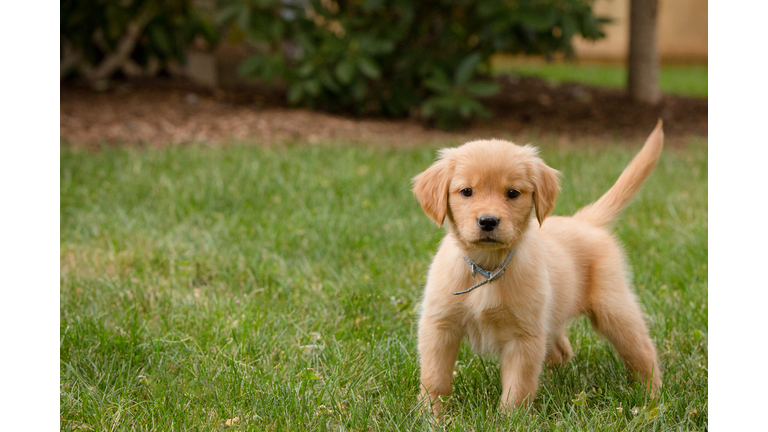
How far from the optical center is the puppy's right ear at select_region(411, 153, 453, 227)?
7.81 feet

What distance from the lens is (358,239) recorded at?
4262 millimetres

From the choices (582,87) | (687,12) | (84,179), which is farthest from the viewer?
(687,12)

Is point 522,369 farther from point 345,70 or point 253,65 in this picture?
point 253,65

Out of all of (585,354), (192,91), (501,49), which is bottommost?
(585,354)

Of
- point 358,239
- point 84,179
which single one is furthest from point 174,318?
point 84,179

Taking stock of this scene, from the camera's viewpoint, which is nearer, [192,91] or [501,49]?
[501,49]

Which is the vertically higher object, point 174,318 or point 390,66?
point 390,66

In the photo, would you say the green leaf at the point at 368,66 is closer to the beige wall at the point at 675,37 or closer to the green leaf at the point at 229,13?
the green leaf at the point at 229,13

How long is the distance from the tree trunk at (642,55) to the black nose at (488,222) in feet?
26.4

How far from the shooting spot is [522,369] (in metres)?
2.40

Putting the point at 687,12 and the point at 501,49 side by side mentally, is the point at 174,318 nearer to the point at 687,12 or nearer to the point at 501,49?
the point at 501,49

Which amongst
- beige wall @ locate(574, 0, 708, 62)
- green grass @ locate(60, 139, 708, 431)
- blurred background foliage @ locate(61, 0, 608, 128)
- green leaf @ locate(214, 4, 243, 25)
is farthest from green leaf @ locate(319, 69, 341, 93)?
beige wall @ locate(574, 0, 708, 62)

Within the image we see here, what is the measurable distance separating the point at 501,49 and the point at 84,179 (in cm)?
423

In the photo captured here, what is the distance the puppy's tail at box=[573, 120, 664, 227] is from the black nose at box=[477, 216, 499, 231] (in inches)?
38.3
